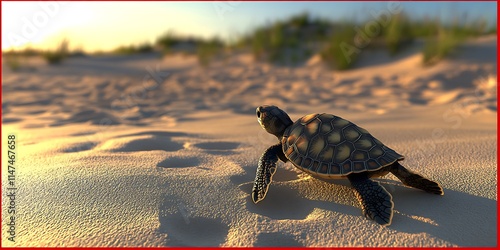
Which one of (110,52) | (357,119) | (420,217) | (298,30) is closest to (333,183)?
(420,217)

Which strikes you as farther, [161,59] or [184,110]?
[161,59]

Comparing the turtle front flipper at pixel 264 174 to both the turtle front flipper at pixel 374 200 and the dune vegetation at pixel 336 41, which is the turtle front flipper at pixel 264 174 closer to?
the turtle front flipper at pixel 374 200

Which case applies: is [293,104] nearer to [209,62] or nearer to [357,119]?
[357,119]

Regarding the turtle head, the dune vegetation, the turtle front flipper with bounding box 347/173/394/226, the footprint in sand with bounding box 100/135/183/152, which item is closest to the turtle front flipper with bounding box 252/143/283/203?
the turtle head

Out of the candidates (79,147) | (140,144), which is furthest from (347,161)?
(79,147)

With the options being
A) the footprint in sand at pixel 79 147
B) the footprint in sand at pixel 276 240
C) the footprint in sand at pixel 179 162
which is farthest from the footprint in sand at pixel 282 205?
the footprint in sand at pixel 79 147

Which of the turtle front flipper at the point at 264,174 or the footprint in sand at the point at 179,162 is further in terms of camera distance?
the footprint in sand at the point at 179,162

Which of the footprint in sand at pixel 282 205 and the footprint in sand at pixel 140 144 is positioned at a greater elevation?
the footprint in sand at pixel 140 144
